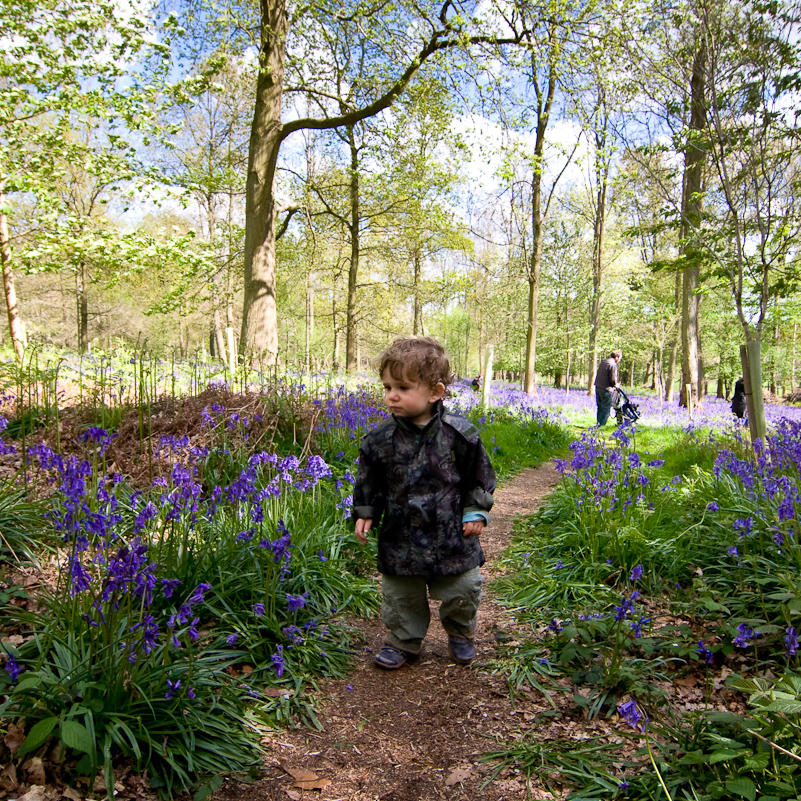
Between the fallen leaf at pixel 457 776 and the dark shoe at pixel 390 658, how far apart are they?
785 mm

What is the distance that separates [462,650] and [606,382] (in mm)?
9935

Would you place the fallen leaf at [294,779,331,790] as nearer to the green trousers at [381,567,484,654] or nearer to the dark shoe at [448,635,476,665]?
the green trousers at [381,567,484,654]

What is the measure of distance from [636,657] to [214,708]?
2001 mm

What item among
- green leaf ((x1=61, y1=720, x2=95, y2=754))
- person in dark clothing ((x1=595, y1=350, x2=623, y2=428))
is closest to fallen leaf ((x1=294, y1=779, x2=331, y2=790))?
green leaf ((x1=61, y1=720, x2=95, y2=754))

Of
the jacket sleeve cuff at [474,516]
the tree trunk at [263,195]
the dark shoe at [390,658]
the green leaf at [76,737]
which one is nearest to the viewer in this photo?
the green leaf at [76,737]

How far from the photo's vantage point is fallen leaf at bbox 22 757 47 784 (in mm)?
1650

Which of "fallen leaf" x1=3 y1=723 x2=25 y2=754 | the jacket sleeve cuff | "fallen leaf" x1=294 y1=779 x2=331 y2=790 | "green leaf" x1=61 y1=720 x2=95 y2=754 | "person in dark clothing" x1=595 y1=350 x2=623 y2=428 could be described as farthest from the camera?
"person in dark clothing" x1=595 y1=350 x2=623 y2=428

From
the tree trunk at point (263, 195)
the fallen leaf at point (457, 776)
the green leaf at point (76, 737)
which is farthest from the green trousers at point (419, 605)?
the tree trunk at point (263, 195)

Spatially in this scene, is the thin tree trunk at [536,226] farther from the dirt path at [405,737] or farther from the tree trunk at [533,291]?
the dirt path at [405,737]

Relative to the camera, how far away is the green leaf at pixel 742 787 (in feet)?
4.87

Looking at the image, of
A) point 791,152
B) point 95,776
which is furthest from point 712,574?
point 791,152

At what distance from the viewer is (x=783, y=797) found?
152 cm

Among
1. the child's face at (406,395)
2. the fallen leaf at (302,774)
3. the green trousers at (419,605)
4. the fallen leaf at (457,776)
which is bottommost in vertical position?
the fallen leaf at (457,776)

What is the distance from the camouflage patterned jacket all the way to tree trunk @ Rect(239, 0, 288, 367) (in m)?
7.58
